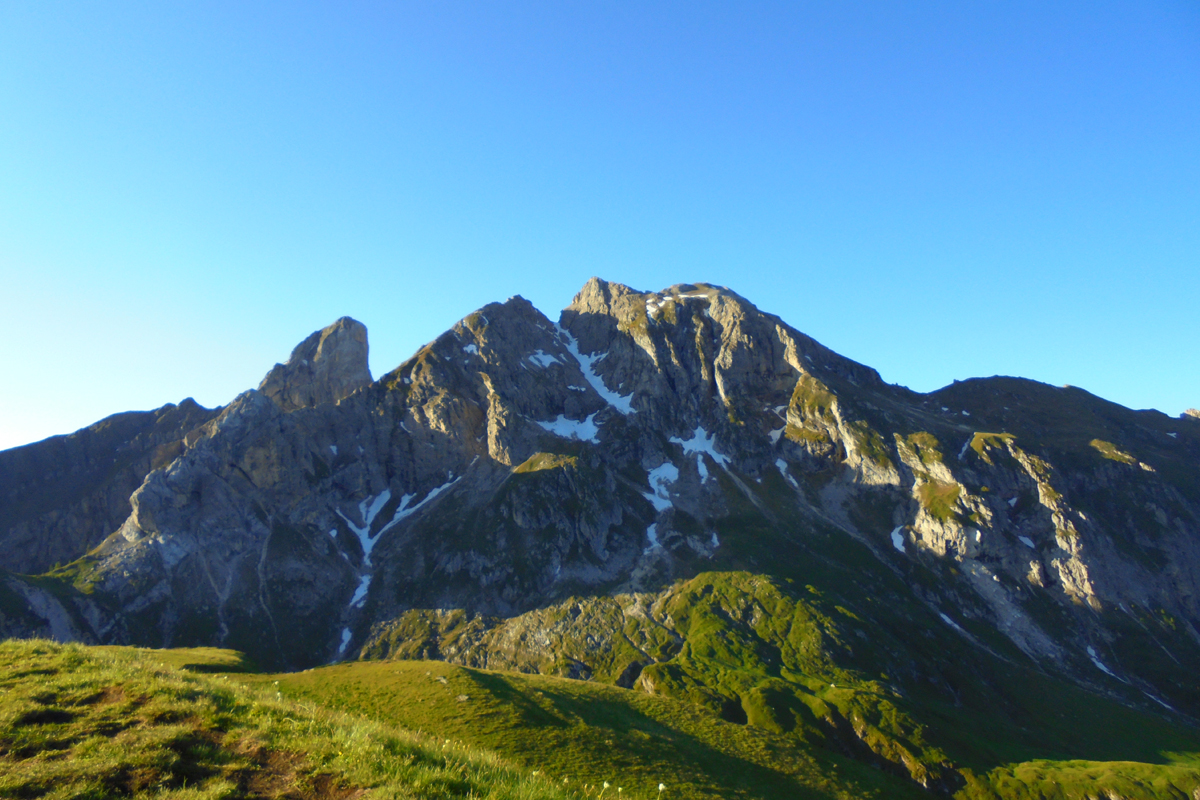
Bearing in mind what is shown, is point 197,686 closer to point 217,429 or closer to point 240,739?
point 240,739

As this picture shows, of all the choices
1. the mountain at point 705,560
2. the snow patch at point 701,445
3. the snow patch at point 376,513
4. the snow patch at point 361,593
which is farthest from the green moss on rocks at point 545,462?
the snow patch at point 361,593

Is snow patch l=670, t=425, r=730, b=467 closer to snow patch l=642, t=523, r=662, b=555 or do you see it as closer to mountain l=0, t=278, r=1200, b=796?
mountain l=0, t=278, r=1200, b=796

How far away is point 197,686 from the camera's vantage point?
21.2m

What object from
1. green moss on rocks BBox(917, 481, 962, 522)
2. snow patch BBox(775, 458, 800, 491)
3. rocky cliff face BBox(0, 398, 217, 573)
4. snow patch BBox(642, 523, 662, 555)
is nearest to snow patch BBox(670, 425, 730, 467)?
snow patch BBox(775, 458, 800, 491)

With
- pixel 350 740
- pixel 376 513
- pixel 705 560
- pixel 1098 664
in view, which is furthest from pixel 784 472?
pixel 350 740

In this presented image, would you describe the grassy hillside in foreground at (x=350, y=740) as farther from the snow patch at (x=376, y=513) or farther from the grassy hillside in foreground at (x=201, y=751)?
the snow patch at (x=376, y=513)

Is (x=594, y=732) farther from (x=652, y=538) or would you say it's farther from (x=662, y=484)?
(x=662, y=484)

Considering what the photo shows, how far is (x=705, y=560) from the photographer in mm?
147875

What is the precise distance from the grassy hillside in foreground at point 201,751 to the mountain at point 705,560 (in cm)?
8310

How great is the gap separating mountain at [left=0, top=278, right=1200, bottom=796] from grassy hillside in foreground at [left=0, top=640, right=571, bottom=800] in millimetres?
83102

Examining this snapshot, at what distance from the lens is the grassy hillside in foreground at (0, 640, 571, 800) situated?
1342 centimetres

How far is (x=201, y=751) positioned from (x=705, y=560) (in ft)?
463

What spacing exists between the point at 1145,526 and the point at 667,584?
129951mm

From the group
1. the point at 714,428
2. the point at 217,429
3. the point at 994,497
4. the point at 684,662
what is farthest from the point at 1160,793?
the point at 217,429
